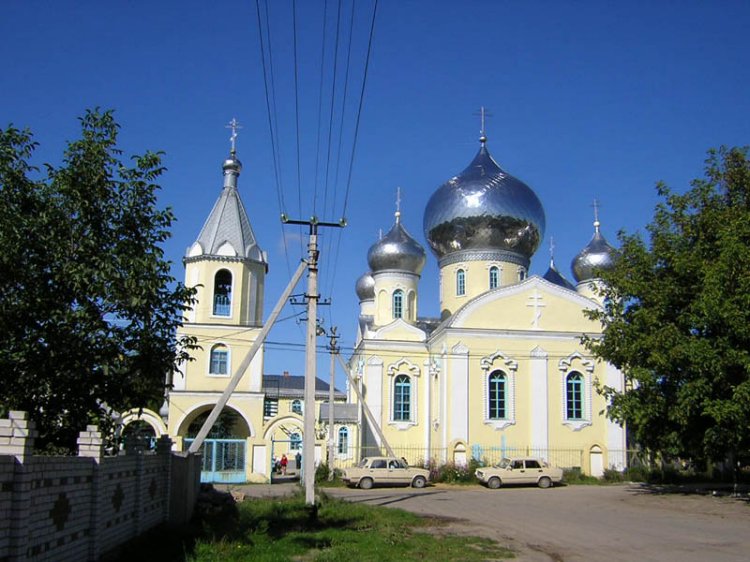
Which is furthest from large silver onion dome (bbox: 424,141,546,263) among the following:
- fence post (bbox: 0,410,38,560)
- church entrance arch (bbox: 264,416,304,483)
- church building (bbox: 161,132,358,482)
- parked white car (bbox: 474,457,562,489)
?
fence post (bbox: 0,410,38,560)

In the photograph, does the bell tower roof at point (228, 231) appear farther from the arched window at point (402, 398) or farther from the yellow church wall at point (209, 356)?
the arched window at point (402, 398)

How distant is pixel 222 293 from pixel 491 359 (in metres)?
11.0

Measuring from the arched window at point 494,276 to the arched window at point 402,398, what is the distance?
18.6ft

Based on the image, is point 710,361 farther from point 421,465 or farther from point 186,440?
point 186,440

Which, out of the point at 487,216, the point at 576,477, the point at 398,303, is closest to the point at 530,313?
the point at 487,216

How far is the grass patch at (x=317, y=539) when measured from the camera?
411 inches

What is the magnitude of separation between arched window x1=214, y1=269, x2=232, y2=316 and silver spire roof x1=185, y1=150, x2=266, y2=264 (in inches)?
33.6

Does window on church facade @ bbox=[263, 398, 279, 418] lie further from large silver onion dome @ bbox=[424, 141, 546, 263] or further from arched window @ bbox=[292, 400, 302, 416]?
large silver onion dome @ bbox=[424, 141, 546, 263]

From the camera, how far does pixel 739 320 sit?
17.9m

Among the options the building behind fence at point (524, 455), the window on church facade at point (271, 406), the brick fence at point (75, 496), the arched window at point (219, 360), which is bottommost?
the building behind fence at point (524, 455)

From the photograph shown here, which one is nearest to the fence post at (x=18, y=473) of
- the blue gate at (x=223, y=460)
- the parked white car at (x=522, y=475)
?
the blue gate at (x=223, y=460)

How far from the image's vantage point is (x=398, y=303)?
38656 millimetres

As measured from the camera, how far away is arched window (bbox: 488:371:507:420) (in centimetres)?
3166

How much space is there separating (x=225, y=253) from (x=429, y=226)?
11670 mm
